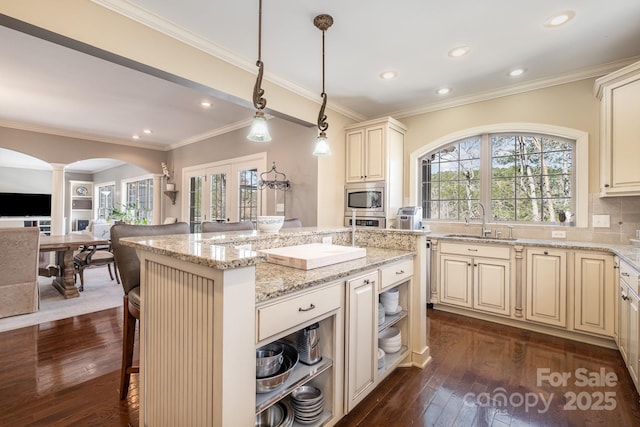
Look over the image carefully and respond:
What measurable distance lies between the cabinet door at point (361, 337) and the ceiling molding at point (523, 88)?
9.73 ft

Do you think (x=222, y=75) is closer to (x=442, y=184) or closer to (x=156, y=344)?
(x=156, y=344)

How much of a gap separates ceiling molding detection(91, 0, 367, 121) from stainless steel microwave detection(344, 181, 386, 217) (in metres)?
1.43

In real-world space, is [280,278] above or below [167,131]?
below

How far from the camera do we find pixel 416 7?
2084 mm

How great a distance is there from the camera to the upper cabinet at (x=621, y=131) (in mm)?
2410

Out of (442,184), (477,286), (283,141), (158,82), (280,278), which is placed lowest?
(477,286)

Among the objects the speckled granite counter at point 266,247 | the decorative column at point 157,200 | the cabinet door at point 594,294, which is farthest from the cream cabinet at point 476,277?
the decorative column at point 157,200

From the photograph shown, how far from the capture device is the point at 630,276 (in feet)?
6.45

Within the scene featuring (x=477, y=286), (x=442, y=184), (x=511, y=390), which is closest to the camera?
(x=511, y=390)

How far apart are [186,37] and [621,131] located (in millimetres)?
3776

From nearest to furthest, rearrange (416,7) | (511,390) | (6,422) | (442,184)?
(6,422)
(511,390)
(416,7)
(442,184)

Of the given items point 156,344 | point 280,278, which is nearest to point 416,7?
point 280,278

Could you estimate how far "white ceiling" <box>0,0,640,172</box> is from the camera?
2.10m

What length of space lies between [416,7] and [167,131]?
15.8 ft
